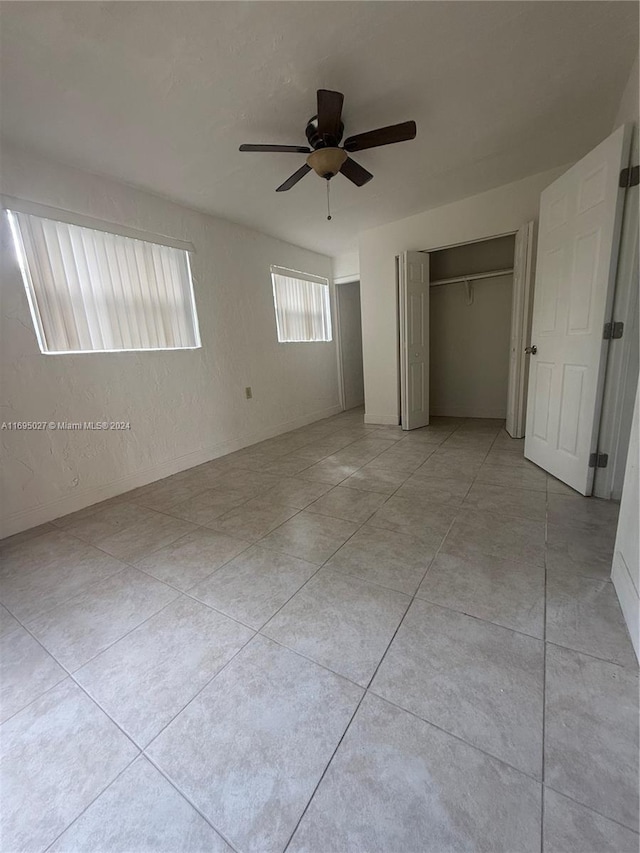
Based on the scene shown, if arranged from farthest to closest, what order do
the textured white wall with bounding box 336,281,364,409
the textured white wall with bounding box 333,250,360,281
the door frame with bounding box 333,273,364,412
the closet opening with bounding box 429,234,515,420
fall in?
the textured white wall with bounding box 336,281,364,409 < the door frame with bounding box 333,273,364,412 < the textured white wall with bounding box 333,250,360,281 < the closet opening with bounding box 429,234,515,420

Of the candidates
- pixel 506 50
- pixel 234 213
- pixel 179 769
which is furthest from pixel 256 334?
pixel 179 769

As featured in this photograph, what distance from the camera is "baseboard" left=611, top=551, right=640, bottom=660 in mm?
1136

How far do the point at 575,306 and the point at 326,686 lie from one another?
2.63 meters

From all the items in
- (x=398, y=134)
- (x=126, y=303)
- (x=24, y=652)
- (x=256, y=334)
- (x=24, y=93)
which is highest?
(x=24, y=93)

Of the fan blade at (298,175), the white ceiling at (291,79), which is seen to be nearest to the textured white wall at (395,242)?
the white ceiling at (291,79)

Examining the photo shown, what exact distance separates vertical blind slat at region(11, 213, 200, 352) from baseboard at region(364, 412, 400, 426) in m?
2.54

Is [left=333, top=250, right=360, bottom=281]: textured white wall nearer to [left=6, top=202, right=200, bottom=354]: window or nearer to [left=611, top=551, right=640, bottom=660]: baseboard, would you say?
[left=6, top=202, right=200, bottom=354]: window

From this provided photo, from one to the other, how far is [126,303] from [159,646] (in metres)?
2.68

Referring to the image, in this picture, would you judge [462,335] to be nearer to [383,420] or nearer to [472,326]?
[472,326]

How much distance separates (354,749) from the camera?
0.90m

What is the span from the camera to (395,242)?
3.95 metres

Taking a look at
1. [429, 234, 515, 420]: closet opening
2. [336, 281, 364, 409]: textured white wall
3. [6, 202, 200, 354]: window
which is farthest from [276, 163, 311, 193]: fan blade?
[336, 281, 364, 409]: textured white wall

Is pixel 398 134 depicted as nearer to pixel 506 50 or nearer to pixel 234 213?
pixel 506 50

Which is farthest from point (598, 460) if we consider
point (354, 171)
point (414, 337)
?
point (354, 171)
